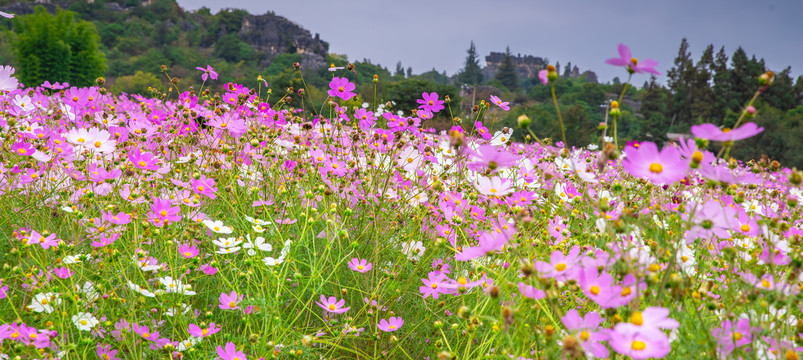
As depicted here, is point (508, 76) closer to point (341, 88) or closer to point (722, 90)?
point (722, 90)

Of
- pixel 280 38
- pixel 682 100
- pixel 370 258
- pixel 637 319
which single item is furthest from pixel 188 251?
pixel 280 38

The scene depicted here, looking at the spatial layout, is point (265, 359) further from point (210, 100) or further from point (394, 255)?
point (210, 100)

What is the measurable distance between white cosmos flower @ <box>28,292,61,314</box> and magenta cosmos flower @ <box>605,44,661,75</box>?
134cm

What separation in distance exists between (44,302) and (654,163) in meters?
1.36

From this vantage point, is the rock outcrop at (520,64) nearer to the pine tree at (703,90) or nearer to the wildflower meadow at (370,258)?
the pine tree at (703,90)

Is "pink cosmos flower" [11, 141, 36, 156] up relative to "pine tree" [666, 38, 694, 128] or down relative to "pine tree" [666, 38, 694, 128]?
down

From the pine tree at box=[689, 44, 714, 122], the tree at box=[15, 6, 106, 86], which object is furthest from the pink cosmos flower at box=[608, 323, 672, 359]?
the pine tree at box=[689, 44, 714, 122]

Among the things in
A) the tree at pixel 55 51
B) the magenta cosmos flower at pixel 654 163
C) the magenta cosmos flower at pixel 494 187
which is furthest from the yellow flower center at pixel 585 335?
the tree at pixel 55 51

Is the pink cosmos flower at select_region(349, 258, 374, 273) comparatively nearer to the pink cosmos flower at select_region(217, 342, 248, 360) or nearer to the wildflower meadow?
the wildflower meadow

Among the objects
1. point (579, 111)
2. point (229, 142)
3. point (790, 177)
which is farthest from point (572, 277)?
point (579, 111)

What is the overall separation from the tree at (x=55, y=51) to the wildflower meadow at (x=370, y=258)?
73.5 feet

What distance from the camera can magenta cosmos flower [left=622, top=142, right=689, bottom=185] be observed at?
739 mm

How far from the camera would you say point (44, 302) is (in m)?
1.13

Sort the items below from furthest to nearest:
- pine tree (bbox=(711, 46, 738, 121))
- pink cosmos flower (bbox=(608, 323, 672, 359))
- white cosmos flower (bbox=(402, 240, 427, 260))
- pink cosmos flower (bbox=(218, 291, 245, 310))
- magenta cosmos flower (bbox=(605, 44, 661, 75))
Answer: pine tree (bbox=(711, 46, 738, 121))
white cosmos flower (bbox=(402, 240, 427, 260))
pink cosmos flower (bbox=(218, 291, 245, 310))
magenta cosmos flower (bbox=(605, 44, 661, 75))
pink cosmos flower (bbox=(608, 323, 672, 359))
